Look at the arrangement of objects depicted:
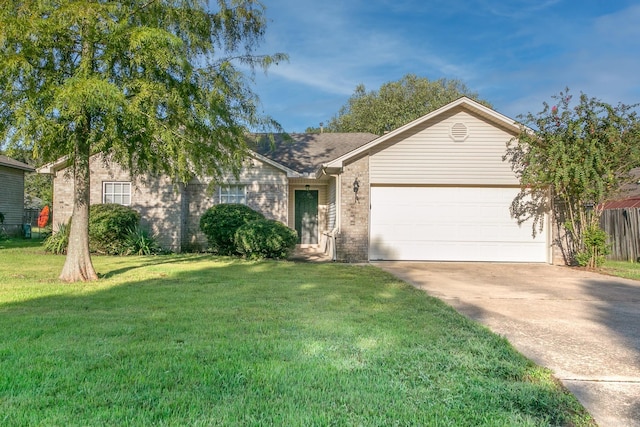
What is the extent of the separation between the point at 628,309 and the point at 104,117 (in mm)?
8075

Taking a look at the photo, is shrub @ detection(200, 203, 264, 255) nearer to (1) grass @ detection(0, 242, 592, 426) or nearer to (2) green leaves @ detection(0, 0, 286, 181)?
(2) green leaves @ detection(0, 0, 286, 181)

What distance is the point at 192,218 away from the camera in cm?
1396

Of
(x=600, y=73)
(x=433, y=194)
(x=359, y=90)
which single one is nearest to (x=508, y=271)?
(x=433, y=194)

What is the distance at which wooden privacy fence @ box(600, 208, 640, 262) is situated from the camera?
40.8 ft

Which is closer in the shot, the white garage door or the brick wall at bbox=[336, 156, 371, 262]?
the brick wall at bbox=[336, 156, 371, 262]

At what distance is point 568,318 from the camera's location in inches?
202

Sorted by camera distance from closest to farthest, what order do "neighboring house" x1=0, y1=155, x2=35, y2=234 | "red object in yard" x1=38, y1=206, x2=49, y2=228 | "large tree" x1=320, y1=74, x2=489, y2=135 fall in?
"neighboring house" x1=0, y1=155, x2=35, y2=234, "red object in yard" x1=38, y1=206, x2=49, y2=228, "large tree" x1=320, y1=74, x2=489, y2=135

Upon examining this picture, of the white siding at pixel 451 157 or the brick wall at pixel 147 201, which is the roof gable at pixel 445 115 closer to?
the white siding at pixel 451 157

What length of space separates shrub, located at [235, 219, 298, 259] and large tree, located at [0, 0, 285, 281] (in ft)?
10.8

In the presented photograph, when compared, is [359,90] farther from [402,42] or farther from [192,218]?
[192,218]

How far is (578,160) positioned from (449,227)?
3554mm

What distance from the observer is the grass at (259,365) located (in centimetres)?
243

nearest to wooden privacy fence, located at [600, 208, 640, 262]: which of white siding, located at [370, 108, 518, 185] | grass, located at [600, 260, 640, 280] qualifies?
grass, located at [600, 260, 640, 280]

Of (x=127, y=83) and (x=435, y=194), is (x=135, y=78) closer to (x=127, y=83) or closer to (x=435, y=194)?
(x=127, y=83)
